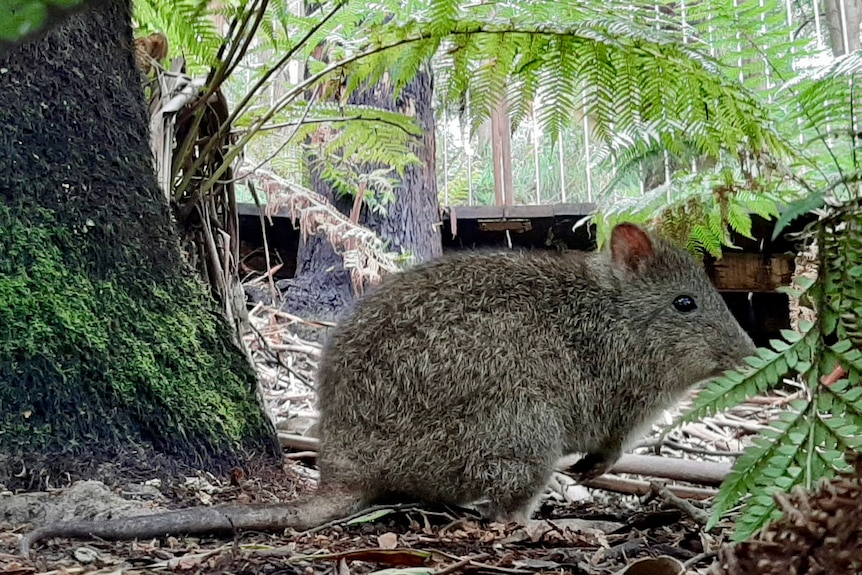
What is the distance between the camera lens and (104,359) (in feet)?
8.87

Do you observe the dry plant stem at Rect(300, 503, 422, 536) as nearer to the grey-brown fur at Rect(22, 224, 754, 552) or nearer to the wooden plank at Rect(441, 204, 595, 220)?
the grey-brown fur at Rect(22, 224, 754, 552)

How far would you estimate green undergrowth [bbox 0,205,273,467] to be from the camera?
2.48 meters

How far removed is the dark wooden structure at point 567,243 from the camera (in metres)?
4.79

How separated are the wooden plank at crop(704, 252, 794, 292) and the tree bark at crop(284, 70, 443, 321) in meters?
2.27

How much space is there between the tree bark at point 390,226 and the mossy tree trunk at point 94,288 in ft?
11.0

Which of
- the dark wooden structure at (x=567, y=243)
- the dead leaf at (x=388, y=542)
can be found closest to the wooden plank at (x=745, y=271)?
the dark wooden structure at (x=567, y=243)

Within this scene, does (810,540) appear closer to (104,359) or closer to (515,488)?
(515,488)

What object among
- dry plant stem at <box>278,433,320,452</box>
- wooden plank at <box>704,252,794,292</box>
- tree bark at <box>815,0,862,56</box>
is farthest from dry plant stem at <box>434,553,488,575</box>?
tree bark at <box>815,0,862,56</box>

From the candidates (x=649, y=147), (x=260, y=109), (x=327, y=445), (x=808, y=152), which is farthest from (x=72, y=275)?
(x=808, y=152)

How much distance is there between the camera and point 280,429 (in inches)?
172

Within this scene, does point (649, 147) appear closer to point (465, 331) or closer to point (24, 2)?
point (465, 331)

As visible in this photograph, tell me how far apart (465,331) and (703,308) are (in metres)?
1.35

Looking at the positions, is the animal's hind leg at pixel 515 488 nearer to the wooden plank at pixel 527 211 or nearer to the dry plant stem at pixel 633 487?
the dry plant stem at pixel 633 487

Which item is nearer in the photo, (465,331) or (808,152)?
(465,331)
